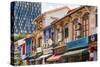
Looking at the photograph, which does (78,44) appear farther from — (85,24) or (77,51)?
(85,24)

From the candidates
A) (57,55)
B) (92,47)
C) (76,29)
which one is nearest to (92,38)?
(92,47)

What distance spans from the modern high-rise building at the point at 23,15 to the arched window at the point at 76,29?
373 millimetres

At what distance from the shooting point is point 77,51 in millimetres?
1956

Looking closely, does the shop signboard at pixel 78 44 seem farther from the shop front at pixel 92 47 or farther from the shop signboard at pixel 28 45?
the shop signboard at pixel 28 45

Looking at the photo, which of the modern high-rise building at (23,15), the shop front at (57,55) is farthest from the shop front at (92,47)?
the modern high-rise building at (23,15)

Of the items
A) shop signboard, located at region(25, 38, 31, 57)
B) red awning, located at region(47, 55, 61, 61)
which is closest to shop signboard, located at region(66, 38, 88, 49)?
red awning, located at region(47, 55, 61, 61)

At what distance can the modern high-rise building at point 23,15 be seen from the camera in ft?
5.71

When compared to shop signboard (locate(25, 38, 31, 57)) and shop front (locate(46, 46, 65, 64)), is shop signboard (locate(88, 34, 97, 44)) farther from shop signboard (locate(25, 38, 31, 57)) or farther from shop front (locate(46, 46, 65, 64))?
shop signboard (locate(25, 38, 31, 57))

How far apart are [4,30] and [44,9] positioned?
0.41 meters

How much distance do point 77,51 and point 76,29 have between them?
21 cm

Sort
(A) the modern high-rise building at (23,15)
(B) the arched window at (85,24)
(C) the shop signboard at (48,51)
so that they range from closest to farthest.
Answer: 1. (A) the modern high-rise building at (23,15)
2. (C) the shop signboard at (48,51)
3. (B) the arched window at (85,24)

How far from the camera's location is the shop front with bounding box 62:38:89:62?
192 centimetres

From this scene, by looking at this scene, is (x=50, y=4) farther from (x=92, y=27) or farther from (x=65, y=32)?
(x=92, y=27)

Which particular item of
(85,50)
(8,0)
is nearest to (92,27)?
(85,50)
